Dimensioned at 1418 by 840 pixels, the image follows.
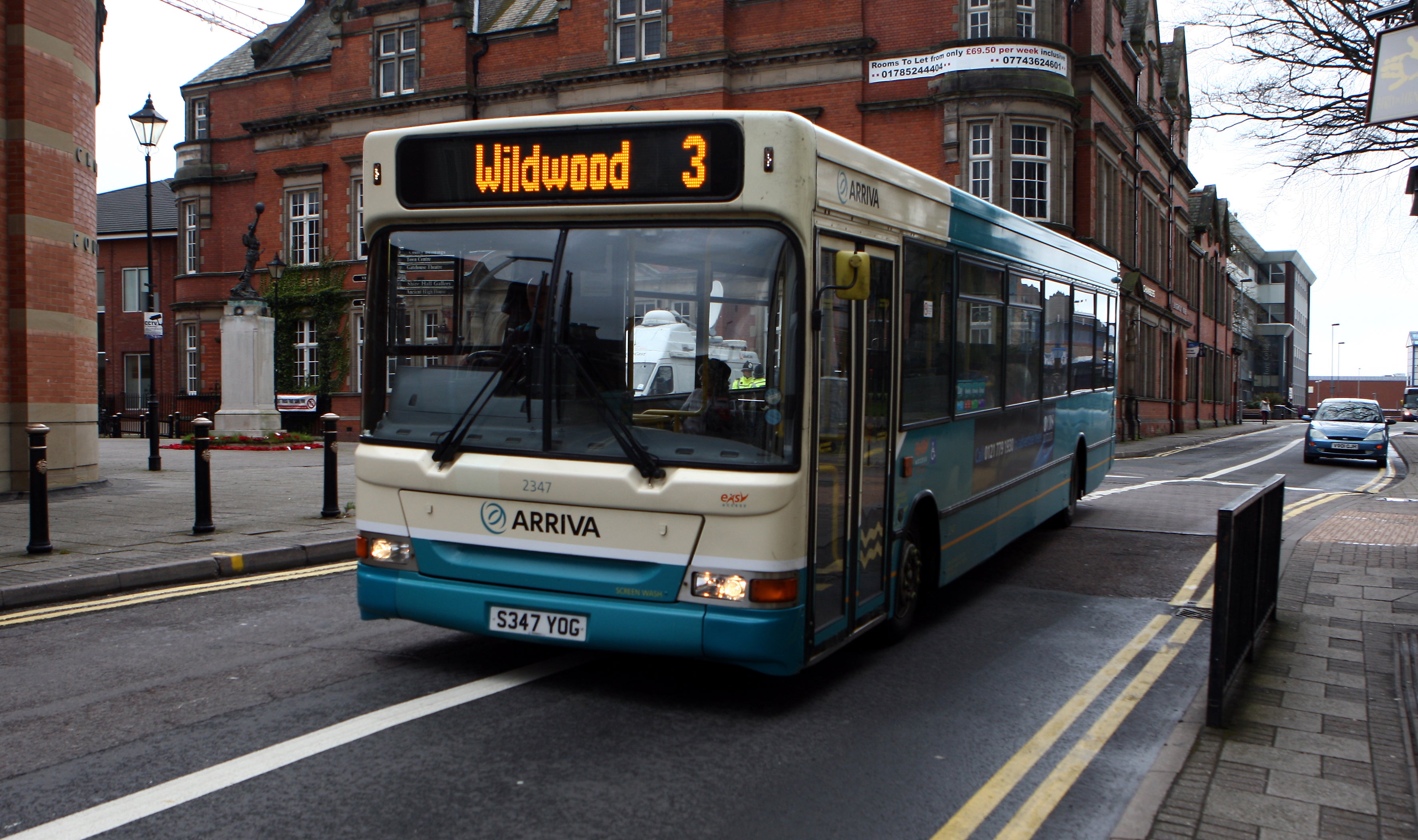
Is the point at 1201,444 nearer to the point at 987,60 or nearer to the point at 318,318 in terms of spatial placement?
the point at 987,60

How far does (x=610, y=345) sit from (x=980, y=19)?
90.2 ft

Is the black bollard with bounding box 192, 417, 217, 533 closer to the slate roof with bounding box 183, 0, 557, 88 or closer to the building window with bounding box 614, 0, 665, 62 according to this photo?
the building window with bounding box 614, 0, 665, 62

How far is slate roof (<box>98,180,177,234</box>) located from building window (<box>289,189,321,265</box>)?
894 centimetres

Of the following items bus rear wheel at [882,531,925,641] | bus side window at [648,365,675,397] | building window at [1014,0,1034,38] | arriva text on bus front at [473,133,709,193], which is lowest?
bus rear wheel at [882,531,925,641]

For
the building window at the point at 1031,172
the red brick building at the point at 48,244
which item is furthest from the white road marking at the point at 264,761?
the building window at the point at 1031,172

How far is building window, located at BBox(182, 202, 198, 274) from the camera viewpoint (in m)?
41.3

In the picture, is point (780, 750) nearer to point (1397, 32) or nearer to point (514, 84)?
point (1397, 32)

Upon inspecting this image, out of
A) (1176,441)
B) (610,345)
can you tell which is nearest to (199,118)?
(1176,441)

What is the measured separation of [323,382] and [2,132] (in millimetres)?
24584

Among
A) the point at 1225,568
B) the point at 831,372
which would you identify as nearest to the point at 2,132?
the point at 831,372

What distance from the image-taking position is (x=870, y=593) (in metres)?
5.85

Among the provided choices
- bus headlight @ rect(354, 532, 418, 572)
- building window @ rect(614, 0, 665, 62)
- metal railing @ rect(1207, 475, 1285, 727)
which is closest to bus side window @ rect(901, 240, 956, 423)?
metal railing @ rect(1207, 475, 1285, 727)

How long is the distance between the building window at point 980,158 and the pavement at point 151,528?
1869 centimetres

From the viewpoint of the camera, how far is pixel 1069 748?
479cm
